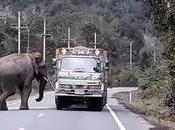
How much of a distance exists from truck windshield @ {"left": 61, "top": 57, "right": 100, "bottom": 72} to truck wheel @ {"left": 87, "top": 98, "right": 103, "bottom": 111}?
57.6 inches

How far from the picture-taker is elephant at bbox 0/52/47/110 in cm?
2838

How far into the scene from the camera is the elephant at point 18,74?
2838 cm

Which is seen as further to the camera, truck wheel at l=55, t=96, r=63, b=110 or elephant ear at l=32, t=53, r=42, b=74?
elephant ear at l=32, t=53, r=42, b=74

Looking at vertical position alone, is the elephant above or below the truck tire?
above

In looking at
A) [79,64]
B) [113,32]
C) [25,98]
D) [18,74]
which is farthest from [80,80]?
[113,32]

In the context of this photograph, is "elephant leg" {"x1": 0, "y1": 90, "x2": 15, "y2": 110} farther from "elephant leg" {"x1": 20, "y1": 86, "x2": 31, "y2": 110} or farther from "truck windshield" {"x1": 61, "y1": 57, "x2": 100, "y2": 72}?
"truck windshield" {"x1": 61, "y1": 57, "x2": 100, "y2": 72}

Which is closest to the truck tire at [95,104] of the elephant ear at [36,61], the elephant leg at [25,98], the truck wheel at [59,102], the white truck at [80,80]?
the white truck at [80,80]

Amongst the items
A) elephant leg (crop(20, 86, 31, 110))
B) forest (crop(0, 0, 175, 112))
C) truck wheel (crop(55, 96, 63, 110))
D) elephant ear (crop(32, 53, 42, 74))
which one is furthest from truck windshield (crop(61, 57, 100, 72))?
forest (crop(0, 0, 175, 112))

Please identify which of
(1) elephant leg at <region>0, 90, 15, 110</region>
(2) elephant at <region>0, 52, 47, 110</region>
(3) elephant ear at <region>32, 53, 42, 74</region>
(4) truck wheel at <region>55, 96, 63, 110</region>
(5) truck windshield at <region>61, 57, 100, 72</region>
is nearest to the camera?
(1) elephant leg at <region>0, 90, 15, 110</region>

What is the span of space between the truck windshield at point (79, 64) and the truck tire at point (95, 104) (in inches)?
56.1

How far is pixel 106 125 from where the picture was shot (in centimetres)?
2038

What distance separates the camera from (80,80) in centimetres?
2755

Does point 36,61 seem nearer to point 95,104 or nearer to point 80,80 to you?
point 80,80

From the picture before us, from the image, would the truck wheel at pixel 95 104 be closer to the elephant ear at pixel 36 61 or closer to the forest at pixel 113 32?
the forest at pixel 113 32
